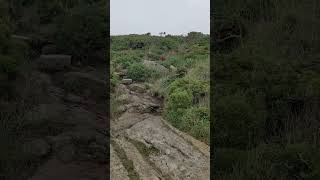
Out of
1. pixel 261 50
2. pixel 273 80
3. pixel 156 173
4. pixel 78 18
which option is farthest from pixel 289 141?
pixel 78 18

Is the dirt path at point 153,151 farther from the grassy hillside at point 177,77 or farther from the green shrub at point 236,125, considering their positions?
the green shrub at point 236,125

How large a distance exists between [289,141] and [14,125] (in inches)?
126

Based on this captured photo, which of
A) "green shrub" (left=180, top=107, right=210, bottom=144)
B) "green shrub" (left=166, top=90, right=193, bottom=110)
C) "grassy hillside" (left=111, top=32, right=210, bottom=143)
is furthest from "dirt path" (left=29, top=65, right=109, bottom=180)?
"green shrub" (left=166, top=90, right=193, bottom=110)

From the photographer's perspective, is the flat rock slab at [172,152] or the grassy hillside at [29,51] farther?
the flat rock slab at [172,152]

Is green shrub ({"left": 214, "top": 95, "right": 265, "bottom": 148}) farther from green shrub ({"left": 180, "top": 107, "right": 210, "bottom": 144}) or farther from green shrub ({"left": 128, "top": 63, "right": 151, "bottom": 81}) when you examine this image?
green shrub ({"left": 128, "top": 63, "right": 151, "bottom": 81})

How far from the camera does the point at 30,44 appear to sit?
356 inches

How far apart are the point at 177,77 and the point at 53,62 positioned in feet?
9.05

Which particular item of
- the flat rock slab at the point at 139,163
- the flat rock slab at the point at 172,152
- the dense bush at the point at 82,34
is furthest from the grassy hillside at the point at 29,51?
the flat rock slab at the point at 172,152

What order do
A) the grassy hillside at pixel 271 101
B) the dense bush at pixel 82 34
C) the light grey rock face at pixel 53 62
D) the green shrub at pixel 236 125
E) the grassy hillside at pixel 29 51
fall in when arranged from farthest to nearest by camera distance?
the dense bush at pixel 82 34 → the light grey rock face at pixel 53 62 → the green shrub at pixel 236 125 → the grassy hillside at pixel 29 51 → the grassy hillside at pixel 271 101

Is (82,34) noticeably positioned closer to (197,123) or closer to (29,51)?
(29,51)

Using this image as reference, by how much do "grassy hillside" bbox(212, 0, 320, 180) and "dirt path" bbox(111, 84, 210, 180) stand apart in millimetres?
781

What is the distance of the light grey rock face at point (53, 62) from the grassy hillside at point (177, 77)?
1312 mm

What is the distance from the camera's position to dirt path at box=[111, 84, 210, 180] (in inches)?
230

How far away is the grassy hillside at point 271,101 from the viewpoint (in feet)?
15.6
